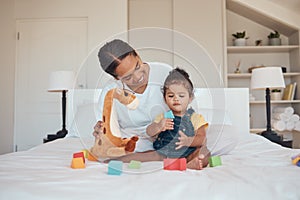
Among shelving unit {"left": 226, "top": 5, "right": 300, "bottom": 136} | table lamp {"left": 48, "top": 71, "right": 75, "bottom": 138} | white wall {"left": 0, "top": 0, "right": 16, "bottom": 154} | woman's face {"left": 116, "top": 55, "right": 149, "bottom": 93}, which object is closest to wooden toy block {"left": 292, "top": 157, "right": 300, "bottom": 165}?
woman's face {"left": 116, "top": 55, "right": 149, "bottom": 93}

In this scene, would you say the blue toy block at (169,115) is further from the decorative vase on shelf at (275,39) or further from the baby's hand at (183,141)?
the decorative vase on shelf at (275,39)

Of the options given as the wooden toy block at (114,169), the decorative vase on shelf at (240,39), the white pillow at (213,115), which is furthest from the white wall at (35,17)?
the wooden toy block at (114,169)

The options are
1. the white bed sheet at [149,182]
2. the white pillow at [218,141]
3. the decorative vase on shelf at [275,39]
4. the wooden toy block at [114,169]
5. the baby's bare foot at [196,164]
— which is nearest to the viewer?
the white bed sheet at [149,182]

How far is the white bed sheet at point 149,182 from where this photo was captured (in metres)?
0.62

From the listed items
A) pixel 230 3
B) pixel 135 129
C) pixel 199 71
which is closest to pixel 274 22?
pixel 230 3

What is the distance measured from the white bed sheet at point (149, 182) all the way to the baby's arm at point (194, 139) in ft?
0.37

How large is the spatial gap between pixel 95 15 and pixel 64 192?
2653mm

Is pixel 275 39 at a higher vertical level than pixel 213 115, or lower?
higher

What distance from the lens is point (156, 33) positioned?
1333 millimetres

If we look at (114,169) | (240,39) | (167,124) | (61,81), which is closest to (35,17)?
(61,81)

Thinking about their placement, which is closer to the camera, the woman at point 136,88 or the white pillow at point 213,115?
the woman at point 136,88

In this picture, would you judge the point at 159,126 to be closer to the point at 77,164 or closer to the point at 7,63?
the point at 77,164

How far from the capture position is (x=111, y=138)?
103 centimetres

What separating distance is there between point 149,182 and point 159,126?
347mm
